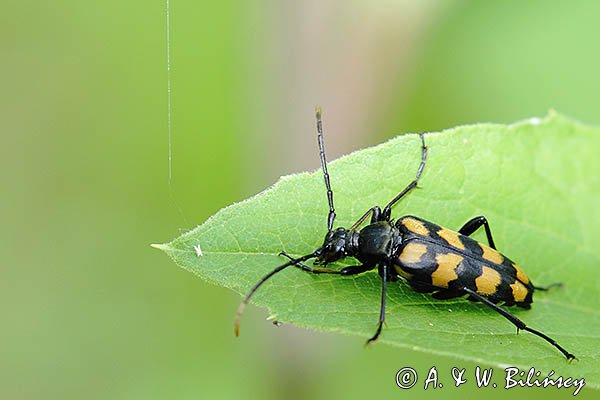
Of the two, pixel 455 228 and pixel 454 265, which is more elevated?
pixel 455 228

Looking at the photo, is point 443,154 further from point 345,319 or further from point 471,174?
point 345,319

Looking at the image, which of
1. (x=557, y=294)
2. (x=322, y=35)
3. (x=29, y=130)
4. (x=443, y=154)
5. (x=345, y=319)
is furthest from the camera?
(x=29, y=130)

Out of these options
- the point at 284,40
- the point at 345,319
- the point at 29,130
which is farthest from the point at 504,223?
the point at 29,130

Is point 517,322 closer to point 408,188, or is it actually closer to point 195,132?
point 408,188

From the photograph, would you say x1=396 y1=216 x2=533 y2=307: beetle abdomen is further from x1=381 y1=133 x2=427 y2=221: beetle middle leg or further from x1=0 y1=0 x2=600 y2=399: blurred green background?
x1=0 y1=0 x2=600 y2=399: blurred green background

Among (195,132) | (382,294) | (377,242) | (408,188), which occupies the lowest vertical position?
(382,294)

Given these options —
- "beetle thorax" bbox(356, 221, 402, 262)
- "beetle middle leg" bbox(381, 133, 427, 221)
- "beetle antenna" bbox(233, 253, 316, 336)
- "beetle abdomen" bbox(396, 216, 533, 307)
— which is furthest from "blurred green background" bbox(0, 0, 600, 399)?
"beetle antenna" bbox(233, 253, 316, 336)

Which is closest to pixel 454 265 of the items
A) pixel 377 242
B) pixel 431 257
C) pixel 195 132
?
pixel 431 257
